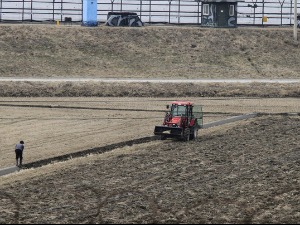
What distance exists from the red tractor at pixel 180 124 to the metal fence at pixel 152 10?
5069 cm

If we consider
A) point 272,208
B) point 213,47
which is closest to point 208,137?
point 272,208

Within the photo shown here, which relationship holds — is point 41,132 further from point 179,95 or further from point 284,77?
point 284,77

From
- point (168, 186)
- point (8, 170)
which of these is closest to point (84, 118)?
point (8, 170)

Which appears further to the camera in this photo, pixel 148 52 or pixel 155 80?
pixel 148 52

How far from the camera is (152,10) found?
342 ft

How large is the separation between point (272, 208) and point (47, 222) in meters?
8.08

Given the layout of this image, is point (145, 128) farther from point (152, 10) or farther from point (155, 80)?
point (152, 10)

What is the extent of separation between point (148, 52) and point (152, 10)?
45.0 ft

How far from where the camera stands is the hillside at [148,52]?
85.2m

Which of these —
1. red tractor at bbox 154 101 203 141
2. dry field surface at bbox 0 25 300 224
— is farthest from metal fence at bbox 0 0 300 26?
red tractor at bbox 154 101 203 141

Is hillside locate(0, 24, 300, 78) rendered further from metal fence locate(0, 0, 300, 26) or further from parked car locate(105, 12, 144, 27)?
metal fence locate(0, 0, 300, 26)

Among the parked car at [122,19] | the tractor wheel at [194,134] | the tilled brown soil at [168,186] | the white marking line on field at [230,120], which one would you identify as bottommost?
the tilled brown soil at [168,186]

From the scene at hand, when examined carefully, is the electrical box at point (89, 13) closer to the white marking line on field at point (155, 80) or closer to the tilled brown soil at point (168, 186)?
the white marking line on field at point (155, 80)

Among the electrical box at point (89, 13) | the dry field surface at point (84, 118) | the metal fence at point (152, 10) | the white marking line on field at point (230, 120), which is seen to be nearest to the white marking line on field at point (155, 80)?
the dry field surface at point (84, 118)
